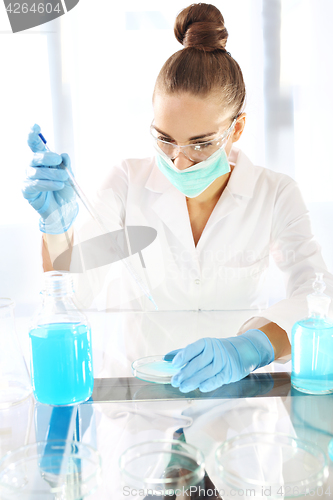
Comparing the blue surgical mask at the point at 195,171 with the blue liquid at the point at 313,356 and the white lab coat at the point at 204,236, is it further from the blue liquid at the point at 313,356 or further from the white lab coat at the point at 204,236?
the blue liquid at the point at 313,356

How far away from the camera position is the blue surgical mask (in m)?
1.42

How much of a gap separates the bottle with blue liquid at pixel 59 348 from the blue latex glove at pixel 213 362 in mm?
196

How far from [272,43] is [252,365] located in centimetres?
170

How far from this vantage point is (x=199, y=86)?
1.36 m

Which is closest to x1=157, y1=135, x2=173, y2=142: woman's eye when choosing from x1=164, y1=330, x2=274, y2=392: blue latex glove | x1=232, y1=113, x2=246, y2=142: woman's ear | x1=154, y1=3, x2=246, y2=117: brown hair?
x1=154, y1=3, x2=246, y2=117: brown hair

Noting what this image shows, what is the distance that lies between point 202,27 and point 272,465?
1301 mm

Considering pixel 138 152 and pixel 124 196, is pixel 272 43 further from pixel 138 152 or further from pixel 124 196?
pixel 124 196

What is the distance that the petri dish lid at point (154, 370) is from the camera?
35.9 inches

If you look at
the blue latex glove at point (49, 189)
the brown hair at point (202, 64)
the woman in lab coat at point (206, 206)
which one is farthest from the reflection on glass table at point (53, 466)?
the brown hair at point (202, 64)

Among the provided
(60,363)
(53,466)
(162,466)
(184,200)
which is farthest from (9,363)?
(184,200)

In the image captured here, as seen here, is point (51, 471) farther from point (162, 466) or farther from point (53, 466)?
point (162, 466)

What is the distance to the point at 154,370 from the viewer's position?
0.95 metres

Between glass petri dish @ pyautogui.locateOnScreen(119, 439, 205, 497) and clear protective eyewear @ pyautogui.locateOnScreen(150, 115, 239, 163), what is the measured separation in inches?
37.3

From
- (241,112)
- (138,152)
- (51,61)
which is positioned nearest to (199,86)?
(241,112)
